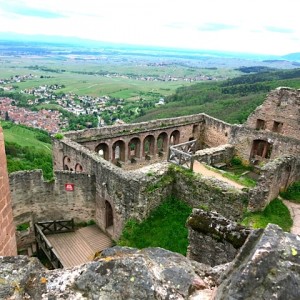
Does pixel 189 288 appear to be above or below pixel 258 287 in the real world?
below

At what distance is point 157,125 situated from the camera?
2427cm

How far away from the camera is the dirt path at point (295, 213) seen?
11617mm

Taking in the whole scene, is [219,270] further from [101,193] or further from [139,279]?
[101,193]

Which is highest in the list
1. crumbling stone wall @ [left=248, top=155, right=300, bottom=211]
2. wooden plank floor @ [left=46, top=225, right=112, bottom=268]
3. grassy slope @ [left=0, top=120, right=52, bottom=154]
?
crumbling stone wall @ [left=248, top=155, right=300, bottom=211]

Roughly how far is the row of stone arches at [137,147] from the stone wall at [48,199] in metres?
5.46

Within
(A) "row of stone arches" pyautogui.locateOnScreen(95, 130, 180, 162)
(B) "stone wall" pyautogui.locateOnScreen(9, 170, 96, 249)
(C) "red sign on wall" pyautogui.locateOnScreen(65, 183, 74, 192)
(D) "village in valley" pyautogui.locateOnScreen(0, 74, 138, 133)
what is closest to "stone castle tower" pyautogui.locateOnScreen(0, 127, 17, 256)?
(B) "stone wall" pyautogui.locateOnScreen(9, 170, 96, 249)

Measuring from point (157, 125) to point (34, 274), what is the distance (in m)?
21.5

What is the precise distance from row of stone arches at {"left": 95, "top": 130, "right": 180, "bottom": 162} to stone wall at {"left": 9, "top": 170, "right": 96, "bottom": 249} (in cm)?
546

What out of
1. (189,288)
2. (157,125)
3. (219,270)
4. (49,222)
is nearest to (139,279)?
(189,288)

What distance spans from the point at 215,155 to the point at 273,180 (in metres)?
7.33

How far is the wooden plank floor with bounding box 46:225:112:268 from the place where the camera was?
48.4 feet

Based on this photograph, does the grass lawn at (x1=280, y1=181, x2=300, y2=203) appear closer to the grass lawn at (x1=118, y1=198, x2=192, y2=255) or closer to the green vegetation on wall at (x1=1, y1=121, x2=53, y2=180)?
the grass lawn at (x1=118, y1=198, x2=192, y2=255)

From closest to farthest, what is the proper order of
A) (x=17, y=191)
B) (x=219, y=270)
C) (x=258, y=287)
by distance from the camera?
(x=258, y=287), (x=219, y=270), (x=17, y=191)

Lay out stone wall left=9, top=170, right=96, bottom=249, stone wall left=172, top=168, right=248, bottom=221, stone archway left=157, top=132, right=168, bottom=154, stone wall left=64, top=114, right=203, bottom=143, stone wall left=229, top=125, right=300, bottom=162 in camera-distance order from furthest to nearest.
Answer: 1. stone archway left=157, top=132, right=168, bottom=154
2. stone wall left=64, top=114, right=203, bottom=143
3. stone wall left=229, top=125, right=300, bottom=162
4. stone wall left=9, top=170, right=96, bottom=249
5. stone wall left=172, top=168, right=248, bottom=221
